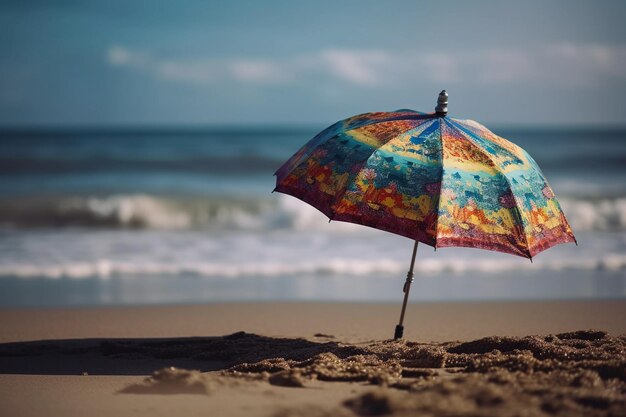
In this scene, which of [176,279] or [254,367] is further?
[176,279]

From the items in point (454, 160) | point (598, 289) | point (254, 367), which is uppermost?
point (454, 160)

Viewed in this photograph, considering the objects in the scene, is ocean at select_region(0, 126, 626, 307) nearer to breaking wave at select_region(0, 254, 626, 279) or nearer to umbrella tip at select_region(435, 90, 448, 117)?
breaking wave at select_region(0, 254, 626, 279)

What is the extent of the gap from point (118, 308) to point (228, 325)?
46.6 inches

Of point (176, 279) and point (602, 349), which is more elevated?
point (176, 279)

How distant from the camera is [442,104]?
5379 mm

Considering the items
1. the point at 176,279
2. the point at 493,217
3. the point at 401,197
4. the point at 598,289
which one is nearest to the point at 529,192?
the point at 493,217

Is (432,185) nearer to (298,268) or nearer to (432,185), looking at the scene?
(432,185)

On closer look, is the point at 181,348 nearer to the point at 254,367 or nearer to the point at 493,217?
the point at 254,367

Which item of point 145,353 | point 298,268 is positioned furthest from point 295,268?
point 145,353

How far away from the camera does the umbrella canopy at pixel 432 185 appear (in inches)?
192

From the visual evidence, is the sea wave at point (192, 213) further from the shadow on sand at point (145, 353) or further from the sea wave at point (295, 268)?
the shadow on sand at point (145, 353)

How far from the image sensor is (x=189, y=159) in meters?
34.5

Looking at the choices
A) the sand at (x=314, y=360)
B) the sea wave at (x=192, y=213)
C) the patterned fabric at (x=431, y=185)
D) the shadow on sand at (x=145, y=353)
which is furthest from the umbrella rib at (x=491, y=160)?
the sea wave at (x=192, y=213)

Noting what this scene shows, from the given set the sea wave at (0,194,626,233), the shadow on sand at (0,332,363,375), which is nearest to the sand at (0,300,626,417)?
the shadow on sand at (0,332,363,375)
